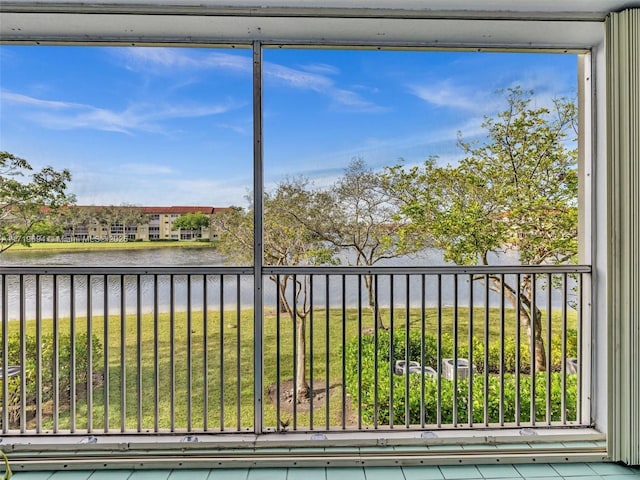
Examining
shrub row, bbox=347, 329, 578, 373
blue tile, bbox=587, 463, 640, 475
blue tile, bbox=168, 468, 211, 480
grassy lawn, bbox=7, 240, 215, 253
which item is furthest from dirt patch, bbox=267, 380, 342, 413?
blue tile, bbox=587, 463, 640, 475

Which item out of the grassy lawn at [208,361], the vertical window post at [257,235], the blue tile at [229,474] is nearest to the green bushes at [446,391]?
the grassy lawn at [208,361]

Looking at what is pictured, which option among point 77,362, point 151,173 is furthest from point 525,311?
point 77,362

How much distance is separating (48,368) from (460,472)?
2.41 metres

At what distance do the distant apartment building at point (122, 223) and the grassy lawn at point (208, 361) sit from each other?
481 mm

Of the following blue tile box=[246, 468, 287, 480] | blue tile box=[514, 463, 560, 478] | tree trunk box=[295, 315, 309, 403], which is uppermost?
tree trunk box=[295, 315, 309, 403]

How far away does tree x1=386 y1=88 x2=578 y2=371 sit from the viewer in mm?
2113

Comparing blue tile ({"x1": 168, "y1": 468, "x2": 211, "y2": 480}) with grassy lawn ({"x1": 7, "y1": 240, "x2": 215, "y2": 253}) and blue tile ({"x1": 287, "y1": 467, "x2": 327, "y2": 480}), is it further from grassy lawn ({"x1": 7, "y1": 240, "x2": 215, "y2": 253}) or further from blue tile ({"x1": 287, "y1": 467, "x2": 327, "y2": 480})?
grassy lawn ({"x1": 7, "y1": 240, "x2": 215, "y2": 253})

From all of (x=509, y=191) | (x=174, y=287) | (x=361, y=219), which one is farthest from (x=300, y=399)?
(x=509, y=191)

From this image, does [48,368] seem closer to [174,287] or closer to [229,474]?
[174,287]

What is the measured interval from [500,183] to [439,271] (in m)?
0.71

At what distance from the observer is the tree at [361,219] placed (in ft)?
6.90

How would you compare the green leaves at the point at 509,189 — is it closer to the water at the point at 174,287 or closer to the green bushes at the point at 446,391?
the water at the point at 174,287

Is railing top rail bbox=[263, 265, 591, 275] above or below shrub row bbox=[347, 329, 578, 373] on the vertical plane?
above

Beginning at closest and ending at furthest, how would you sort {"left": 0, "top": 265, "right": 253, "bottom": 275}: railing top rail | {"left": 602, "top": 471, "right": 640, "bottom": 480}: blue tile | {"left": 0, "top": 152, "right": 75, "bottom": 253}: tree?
{"left": 602, "top": 471, "right": 640, "bottom": 480}: blue tile → {"left": 0, "top": 265, "right": 253, "bottom": 275}: railing top rail → {"left": 0, "top": 152, "right": 75, "bottom": 253}: tree
